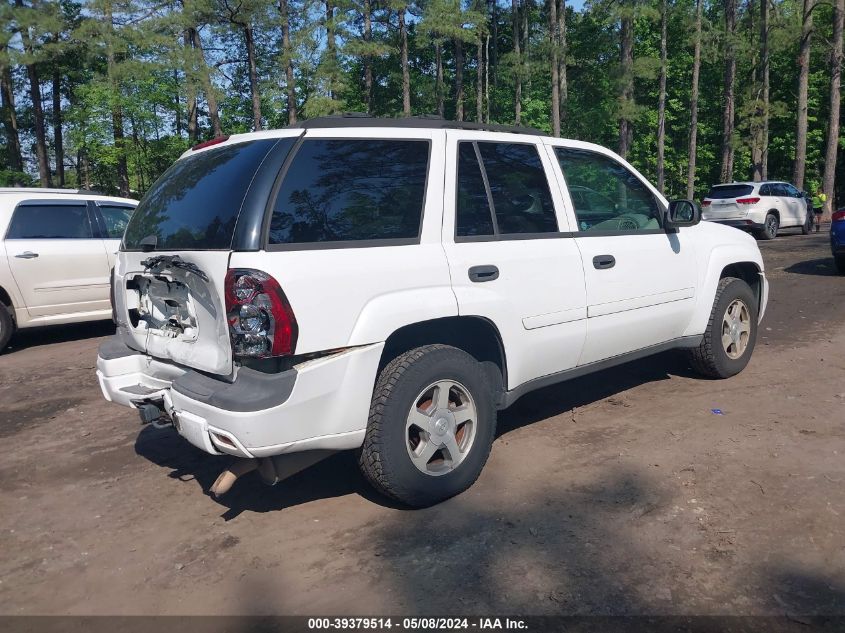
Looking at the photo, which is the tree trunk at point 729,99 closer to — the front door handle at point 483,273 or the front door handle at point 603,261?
the front door handle at point 603,261

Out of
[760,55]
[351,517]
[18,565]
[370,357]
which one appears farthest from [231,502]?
[760,55]

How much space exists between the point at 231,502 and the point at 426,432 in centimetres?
122

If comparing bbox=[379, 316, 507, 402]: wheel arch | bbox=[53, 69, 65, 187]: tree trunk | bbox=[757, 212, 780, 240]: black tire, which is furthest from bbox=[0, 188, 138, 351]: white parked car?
bbox=[53, 69, 65, 187]: tree trunk

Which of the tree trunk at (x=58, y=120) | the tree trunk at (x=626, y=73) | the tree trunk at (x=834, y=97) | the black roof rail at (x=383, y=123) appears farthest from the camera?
the tree trunk at (x=58, y=120)

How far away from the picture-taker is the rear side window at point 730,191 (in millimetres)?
18453

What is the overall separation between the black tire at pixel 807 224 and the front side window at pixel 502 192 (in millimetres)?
19418

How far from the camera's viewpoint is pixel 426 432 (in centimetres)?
335

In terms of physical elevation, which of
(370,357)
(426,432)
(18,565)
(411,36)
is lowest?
(18,565)

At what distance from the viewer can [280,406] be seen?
2.82 meters

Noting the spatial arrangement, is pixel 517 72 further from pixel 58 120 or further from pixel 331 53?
pixel 58 120

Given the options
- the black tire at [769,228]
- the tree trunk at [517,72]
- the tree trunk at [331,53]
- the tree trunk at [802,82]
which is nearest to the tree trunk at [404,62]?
the tree trunk at [331,53]

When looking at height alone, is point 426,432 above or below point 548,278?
below

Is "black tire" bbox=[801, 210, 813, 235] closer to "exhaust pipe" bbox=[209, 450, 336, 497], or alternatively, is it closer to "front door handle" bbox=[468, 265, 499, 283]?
"front door handle" bbox=[468, 265, 499, 283]

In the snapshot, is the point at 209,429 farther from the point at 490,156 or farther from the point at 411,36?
the point at 411,36
